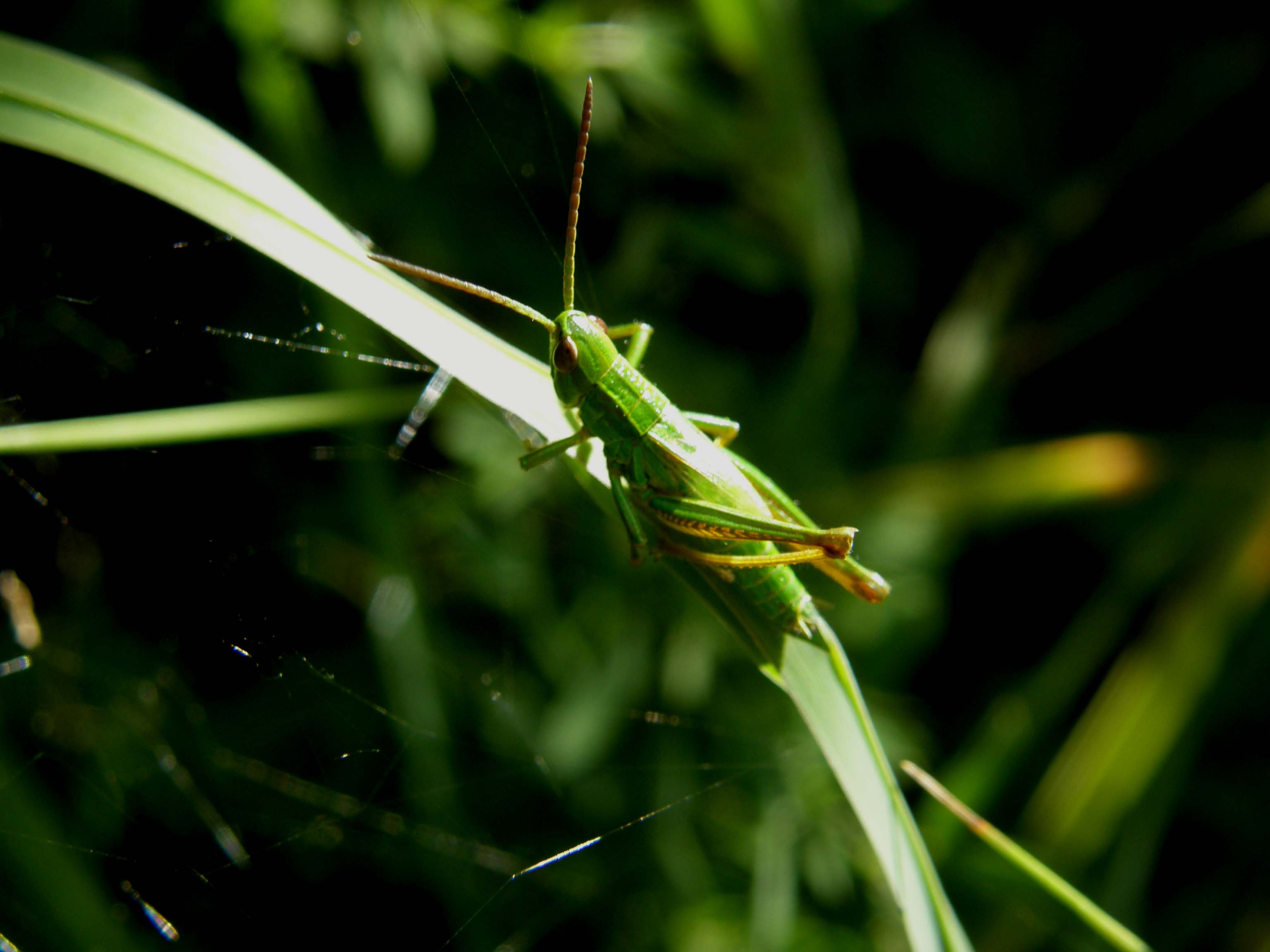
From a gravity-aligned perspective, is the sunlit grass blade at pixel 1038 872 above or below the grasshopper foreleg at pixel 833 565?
below

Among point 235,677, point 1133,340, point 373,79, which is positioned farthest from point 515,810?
point 1133,340

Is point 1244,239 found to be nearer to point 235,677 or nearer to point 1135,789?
point 1135,789

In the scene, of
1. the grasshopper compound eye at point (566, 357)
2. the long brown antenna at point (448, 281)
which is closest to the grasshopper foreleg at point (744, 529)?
the grasshopper compound eye at point (566, 357)

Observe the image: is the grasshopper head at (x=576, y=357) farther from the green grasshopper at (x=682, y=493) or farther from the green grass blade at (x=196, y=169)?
the green grass blade at (x=196, y=169)

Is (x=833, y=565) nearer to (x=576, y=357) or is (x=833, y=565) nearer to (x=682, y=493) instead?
(x=682, y=493)

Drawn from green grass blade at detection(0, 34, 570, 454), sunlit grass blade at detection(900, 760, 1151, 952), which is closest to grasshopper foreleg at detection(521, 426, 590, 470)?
green grass blade at detection(0, 34, 570, 454)

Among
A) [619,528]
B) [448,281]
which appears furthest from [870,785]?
[448,281]
